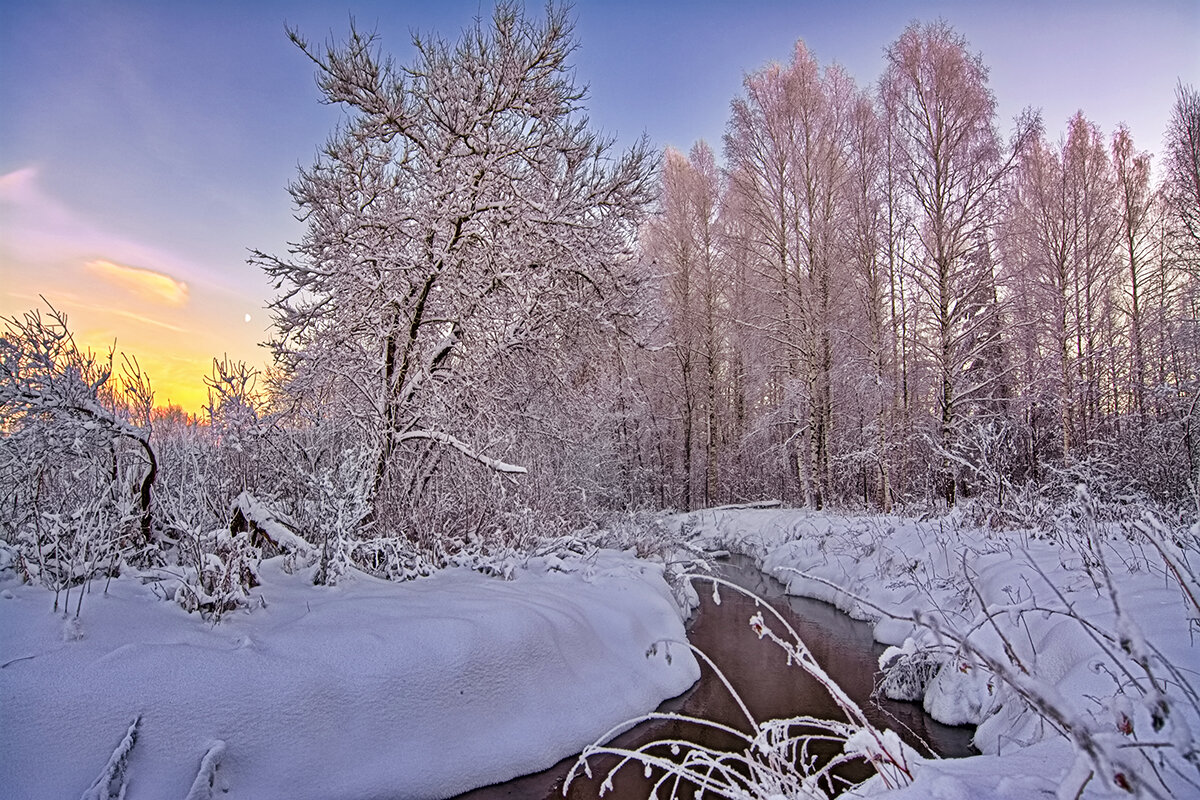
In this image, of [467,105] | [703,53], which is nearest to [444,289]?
[467,105]

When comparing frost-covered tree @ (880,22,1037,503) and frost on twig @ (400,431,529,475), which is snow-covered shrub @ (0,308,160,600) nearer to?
frost on twig @ (400,431,529,475)

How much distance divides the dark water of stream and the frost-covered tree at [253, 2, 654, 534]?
2985 mm

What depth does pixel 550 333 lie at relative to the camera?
7762 mm

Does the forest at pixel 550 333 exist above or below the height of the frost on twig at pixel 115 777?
above

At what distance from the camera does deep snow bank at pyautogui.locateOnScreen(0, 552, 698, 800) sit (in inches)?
106

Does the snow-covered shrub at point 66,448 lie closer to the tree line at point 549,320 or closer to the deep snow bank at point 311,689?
the tree line at point 549,320

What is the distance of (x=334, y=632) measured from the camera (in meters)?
3.83

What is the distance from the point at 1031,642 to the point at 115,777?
15.1 ft

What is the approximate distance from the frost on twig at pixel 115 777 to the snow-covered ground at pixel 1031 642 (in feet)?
9.50

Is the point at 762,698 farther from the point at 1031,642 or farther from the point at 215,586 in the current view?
the point at 215,586

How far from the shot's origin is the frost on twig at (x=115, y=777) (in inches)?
95.5

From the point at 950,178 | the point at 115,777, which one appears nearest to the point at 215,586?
the point at 115,777

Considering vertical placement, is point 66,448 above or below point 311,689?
above

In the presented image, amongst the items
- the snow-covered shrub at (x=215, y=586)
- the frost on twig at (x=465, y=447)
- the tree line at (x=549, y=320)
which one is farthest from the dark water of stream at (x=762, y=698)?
the frost on twig at (x=465, y=447)
